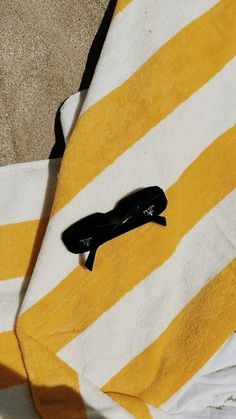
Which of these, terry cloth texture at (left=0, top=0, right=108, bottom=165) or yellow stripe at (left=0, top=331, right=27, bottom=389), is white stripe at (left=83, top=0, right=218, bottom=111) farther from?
yellow stripe at (left=0, top=331, right=27, bottom=389)

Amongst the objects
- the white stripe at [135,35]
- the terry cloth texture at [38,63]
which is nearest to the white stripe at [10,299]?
the terry cloth texture at [38,63]

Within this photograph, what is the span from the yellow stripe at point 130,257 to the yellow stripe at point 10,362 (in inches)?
2.3

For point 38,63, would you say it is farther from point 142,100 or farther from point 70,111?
point 142,100

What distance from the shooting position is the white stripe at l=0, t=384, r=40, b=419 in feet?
3.24

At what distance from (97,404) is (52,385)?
9 centimetres

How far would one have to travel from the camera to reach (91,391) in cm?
99

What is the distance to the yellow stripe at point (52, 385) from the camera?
97 centimetres

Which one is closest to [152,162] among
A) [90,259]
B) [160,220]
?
[160,220]

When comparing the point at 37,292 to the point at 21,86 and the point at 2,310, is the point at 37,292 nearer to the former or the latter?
the point at 2,310

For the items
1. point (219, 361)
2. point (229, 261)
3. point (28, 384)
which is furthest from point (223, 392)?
point (28, 384)

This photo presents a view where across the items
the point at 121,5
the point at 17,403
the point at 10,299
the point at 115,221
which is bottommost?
the point at 17,403

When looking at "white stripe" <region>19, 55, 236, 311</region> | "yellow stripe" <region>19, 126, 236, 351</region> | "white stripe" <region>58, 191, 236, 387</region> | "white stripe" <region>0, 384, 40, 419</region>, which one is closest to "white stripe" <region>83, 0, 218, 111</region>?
"white stripe" <region>19, 55, 236, 311</region>

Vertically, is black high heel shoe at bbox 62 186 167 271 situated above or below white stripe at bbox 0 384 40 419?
above

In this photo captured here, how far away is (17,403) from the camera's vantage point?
99 cm
